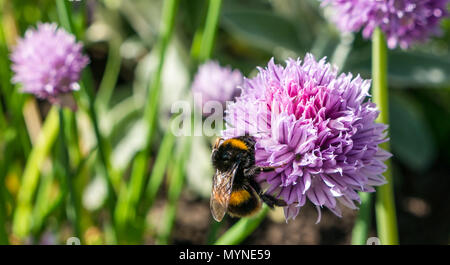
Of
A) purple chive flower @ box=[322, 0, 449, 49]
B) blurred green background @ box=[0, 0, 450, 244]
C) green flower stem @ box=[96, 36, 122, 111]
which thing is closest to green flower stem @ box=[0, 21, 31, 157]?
blurred green background @ box=[0, 0, 450, 244]

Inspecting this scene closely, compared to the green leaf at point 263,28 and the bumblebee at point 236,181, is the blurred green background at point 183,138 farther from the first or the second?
the bumblebee at point 236,181

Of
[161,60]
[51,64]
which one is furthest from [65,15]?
[161,60]

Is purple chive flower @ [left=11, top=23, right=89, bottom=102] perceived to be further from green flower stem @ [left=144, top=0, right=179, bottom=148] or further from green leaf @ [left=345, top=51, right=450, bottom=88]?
green leaf @ [left=345, top=51, right=450, bottom=88]

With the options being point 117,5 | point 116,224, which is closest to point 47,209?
point 116,224

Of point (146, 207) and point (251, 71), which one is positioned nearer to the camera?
point (146, 207)

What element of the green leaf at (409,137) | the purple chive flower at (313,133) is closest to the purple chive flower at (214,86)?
the purple chive flower at (313,133)

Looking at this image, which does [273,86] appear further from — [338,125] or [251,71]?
[251,71]
